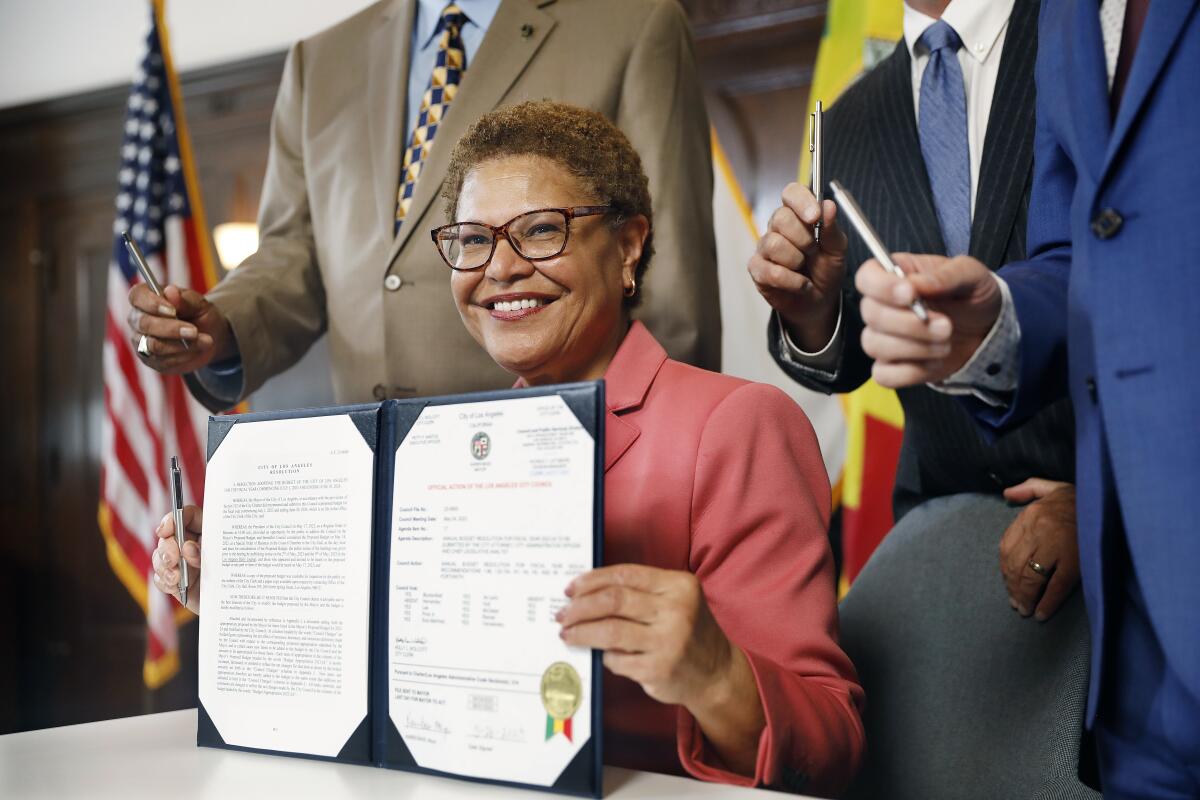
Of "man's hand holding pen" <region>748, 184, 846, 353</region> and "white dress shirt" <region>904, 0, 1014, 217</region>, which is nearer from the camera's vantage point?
"man's hand holding pen" <region>748, 184, 846, 353</region>

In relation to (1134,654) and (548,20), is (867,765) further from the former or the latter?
(548,20)

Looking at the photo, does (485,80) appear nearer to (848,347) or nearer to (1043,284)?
(848,347)

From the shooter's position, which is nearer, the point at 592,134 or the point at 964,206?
the point at 592,134

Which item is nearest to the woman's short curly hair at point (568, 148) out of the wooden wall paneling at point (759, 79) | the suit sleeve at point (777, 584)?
the suit sleeve at point (777, 584)

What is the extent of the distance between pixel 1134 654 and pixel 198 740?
870mm

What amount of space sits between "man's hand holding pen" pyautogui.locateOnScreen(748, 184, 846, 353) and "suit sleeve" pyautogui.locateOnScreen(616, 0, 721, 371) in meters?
0.28

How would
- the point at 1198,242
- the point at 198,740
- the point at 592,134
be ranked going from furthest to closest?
the point at 592,134, the point at 198,740, the point at 1198,242

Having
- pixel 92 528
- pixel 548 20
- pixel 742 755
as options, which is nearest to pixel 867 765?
pixel 742 755

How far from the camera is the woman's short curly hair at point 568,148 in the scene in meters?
1.27

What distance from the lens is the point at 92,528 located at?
429cm

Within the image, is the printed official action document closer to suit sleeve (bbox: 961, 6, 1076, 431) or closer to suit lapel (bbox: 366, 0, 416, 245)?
Answer: suit sleeve (bbox: 961, 6, 1076, 431)

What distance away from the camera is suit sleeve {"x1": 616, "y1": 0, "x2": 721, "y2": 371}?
1.54 metres

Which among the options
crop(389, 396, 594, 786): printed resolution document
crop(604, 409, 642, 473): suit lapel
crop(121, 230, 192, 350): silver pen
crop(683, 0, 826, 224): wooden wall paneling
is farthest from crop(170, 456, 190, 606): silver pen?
crop(683, 0, 826, 224): wooden wall paneling

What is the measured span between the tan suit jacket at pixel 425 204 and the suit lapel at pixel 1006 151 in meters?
0.41
